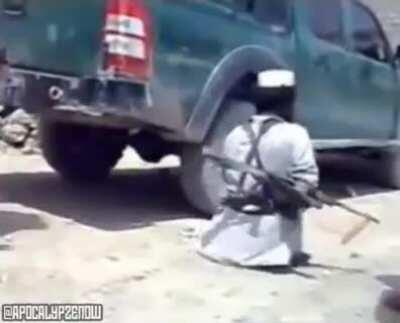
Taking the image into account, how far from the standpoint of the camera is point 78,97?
9.41 meters

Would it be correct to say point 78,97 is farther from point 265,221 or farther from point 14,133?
point 14,133

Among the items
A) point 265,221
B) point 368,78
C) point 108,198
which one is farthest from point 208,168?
point 368,78

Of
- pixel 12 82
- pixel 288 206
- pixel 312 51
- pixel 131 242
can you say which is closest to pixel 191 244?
pixel 131 242

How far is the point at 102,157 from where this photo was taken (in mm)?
11961

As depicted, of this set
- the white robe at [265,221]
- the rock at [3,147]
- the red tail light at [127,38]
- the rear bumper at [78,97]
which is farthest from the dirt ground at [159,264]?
the rock at [3,147]

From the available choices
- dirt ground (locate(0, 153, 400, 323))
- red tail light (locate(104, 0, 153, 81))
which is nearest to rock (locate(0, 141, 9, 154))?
dirt ground (locate(0, 153, 400, 323))

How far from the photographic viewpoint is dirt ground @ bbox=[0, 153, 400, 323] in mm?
7832

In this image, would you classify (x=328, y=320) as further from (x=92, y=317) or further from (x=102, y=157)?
(x=102, y=157)

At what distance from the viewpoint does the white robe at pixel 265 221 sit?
8680 millimetres

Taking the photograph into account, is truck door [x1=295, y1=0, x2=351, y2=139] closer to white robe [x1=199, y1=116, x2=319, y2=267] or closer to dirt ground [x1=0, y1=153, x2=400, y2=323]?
dirt ground [x1=0, y1=153, x2=400, y2=323]

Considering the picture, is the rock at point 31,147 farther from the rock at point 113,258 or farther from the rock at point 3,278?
the rock at point 3,278

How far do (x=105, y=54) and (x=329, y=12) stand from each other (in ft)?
9.16

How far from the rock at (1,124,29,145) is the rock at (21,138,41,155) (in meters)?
0.06

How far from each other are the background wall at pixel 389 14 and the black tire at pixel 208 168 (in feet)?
24.4
